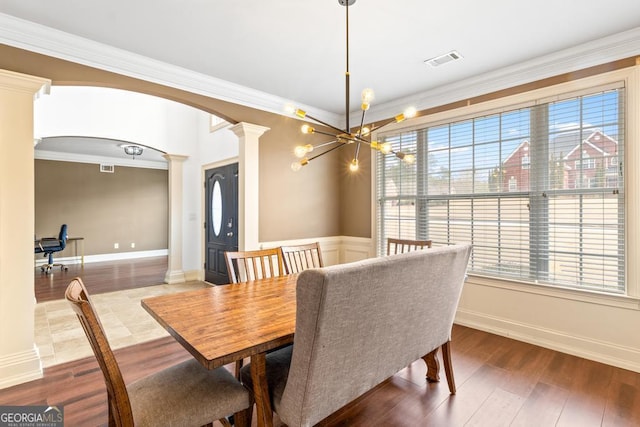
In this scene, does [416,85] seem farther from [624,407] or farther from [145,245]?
[145,245]

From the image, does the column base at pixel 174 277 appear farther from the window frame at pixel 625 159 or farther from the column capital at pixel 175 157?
the window frame at pixel 625 159

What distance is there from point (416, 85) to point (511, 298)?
8.00ft

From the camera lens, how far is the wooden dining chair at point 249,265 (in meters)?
2.34

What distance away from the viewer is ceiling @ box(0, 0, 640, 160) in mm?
2107

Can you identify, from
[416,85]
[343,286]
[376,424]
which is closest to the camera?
[343,286]

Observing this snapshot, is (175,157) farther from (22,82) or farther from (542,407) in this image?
(542,407)

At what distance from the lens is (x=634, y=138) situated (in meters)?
2.42

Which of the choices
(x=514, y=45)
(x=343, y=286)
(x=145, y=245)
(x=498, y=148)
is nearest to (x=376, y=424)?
(x=343, y=286)

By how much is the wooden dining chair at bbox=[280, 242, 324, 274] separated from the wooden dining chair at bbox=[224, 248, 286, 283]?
0.06m

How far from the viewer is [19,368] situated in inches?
90.6

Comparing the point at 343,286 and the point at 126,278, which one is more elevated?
the point at 343,286

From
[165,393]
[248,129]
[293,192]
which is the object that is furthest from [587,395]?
[248,129]

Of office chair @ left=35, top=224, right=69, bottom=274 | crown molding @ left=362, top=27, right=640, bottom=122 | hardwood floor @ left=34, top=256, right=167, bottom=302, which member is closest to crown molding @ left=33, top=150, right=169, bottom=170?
office chair @ left=35, top=224, right=69, bottom=274

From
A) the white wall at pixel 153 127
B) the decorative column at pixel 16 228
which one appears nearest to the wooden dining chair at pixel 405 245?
the white wall at pixel 153 127
